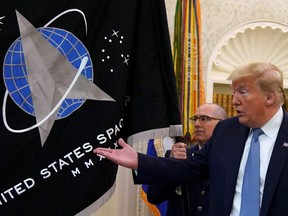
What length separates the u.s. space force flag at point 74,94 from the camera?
2.03 meters

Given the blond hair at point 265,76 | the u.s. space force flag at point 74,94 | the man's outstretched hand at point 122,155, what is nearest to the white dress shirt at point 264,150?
the blond hair at point 265,76

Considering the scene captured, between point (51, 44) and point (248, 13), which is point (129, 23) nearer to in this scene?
point (51, 44)

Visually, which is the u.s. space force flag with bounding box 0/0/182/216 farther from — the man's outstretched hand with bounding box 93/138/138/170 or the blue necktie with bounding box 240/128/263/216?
the blue necktie with bounding box 240/128/263/216

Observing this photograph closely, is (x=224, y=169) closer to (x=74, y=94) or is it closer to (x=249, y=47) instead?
(x=74, y=94)

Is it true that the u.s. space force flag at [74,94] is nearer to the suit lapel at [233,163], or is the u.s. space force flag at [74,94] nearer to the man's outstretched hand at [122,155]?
the man's outstretched hand at [122,155]

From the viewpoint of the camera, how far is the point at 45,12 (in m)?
2.13

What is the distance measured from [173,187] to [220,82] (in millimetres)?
2973

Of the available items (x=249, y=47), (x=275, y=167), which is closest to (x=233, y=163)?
(x=275, y=167)

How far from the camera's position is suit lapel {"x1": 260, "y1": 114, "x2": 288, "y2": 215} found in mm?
1937

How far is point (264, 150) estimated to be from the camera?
2.07 m

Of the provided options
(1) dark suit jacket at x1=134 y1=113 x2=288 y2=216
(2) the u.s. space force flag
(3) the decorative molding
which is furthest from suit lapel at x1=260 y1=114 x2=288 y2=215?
(3) the decorative molding

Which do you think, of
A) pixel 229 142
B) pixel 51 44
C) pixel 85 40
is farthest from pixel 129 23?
pixel 229 142

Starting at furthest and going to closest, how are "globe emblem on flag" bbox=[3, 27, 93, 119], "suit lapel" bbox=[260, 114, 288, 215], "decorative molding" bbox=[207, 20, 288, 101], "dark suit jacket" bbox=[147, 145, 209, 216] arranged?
"decorative molding" bbox=[207, 20, 288, 101]
"dark suit jacket" bbox=[147, 145, 209, 216]
"globe emblem on flag" bbox=[3, 27, 93, 119]
"suit lapel" bbox=[260, 114, 288, 215]

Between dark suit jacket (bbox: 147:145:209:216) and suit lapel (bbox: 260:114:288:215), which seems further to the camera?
dark suit jacket (bbox: 147:145:209:216)
